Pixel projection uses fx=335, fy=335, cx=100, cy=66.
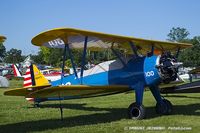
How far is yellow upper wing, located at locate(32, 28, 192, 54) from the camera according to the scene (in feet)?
28.4

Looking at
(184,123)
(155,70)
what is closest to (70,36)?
(155,70)

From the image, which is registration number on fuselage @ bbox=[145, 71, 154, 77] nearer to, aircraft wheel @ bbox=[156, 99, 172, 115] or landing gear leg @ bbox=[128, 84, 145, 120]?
landing gear leg @ bbox=[128, 84, 145, 120]

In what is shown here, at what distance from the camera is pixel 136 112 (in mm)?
9062

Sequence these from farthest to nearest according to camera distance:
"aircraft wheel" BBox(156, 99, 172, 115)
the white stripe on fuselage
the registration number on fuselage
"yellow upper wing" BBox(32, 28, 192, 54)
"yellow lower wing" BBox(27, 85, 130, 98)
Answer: "aircraft wheel" BBox(156, 99, 172, 115)
the white stripe on fuselage
the registration number on fuselage
"yellow upper wing" BBox(32, 28, 192, 54)
"yellow lower wing" BBox(27, 85, 130, 98)

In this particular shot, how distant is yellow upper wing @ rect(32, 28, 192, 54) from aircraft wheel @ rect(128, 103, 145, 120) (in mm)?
1973

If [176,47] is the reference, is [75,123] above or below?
below

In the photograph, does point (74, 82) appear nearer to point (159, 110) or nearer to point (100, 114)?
point (100, 114)

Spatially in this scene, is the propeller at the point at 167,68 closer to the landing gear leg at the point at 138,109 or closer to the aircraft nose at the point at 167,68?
the aircraft nose at the point at 167,68

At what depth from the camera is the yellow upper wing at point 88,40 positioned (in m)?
8.65

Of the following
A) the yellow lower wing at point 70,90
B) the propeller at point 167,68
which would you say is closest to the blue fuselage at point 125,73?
the propeller at point 167,68

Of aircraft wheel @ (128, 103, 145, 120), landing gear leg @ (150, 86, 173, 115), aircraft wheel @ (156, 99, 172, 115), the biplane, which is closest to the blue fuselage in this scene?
the biplane

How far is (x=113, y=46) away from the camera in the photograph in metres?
10.6

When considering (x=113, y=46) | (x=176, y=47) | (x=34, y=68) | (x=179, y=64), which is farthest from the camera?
(x=34, y=68)

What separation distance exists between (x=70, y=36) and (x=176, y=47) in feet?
14.4
